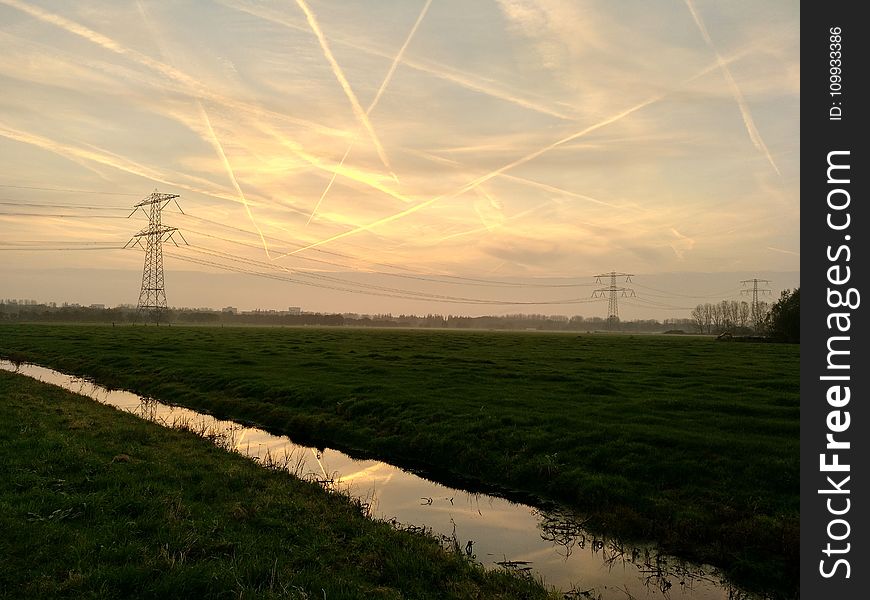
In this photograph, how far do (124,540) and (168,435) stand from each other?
1134cm

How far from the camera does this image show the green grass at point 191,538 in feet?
29.7

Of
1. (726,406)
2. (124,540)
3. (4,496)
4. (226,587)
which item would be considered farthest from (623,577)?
(726,406)

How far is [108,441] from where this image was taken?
1841 centimetres

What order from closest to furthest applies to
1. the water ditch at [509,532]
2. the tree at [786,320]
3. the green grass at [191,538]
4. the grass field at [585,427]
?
the green grass at [191,538], the water ditch at [509,532], the grass field at [585,427], the tree at [786,320]

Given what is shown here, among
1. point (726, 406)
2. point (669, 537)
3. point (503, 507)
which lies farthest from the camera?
point (726, 406)

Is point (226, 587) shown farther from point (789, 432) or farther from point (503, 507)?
point (789, 432)

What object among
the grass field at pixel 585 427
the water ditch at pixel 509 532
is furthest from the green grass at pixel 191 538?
the grass field at pixel 585 427

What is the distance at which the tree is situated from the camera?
291 ft

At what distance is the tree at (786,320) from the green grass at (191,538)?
9581cm

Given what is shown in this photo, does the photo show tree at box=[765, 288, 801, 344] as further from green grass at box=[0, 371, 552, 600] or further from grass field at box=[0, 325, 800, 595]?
green grass at box=[0, 371, 552, 600]

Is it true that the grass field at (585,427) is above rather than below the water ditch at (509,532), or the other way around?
above

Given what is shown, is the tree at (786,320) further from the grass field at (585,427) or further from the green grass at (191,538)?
the green grass at (191,538)

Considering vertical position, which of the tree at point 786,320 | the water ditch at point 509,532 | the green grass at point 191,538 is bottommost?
the water ditch at point 509,532
